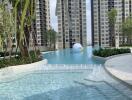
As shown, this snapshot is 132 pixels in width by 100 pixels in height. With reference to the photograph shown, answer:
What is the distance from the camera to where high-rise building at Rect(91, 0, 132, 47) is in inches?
2334

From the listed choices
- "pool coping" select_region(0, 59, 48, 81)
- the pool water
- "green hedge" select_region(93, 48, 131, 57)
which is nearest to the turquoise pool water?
"green hedge" select_region(93, 48, 131, 57)

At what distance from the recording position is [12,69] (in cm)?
1352

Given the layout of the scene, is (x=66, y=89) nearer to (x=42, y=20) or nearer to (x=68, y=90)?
(x=68, y=90)

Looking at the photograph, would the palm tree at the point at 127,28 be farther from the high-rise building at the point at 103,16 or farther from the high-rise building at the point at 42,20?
the high-rise building at the point at 42,20

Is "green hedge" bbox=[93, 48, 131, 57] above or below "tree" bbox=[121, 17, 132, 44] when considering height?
below

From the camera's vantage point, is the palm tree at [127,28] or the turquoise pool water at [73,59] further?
the palm tree at [127,28]

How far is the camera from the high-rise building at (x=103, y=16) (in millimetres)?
59281

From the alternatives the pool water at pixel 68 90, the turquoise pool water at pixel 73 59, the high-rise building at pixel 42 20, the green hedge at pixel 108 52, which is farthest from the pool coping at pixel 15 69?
the high-rise building at pixel 42 20

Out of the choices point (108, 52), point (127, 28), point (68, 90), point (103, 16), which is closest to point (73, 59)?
point (108, 52)

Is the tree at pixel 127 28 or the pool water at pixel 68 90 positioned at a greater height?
the tree at pixel 127 28

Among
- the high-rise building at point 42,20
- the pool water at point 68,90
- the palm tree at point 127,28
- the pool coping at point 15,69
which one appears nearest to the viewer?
the pool water at point 68,90

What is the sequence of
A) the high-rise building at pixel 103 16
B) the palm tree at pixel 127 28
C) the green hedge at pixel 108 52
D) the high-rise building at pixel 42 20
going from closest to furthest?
1. the green hedge at pixel 108 52
2. the palm tree at pixel 127 28
3. the high-rise building at pixel 103 16
4. the high-rise building at pixel 42 20

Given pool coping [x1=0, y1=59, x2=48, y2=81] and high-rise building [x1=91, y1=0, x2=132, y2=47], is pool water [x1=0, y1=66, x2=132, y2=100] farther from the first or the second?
high-rise building [x1=91, y1=0, x2=132, y2=47]

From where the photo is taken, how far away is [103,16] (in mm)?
61062
